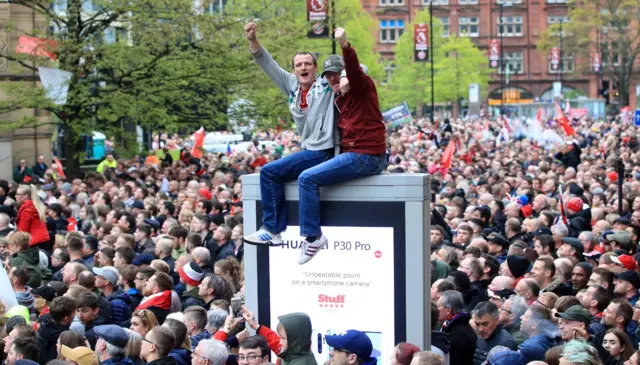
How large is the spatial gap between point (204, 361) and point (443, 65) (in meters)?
71.2

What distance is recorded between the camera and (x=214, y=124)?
1153 inches

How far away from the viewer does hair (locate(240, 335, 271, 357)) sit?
708cm

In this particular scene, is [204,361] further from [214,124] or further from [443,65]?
[443,65]

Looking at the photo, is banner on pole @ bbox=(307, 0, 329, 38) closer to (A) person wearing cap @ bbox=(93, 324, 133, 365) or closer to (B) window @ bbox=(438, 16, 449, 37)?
(A) person wearing cap @ bbox=(93, 324, 133, 365)

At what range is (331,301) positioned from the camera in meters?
7.12

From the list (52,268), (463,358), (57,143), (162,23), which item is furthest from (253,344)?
(57,143)

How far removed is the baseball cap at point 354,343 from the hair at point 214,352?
3.43ft

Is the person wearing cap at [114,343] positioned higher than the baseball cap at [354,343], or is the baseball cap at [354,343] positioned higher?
the baseball cap at [354,343]

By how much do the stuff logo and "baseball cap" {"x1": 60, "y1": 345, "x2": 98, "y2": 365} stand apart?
176 centimetres

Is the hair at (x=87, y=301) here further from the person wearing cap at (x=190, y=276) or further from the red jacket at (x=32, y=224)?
the red jacket at (x=32, y=224)

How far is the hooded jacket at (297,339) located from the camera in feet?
22.8

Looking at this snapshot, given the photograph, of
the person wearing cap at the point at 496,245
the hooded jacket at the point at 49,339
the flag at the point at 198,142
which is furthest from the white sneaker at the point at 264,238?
→ the flag at the point at 198,142

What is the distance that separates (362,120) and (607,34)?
76444mm

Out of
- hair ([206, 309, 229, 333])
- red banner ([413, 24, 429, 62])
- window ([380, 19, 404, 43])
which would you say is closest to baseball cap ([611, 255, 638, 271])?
hair ([206, 309, 229, 333])
